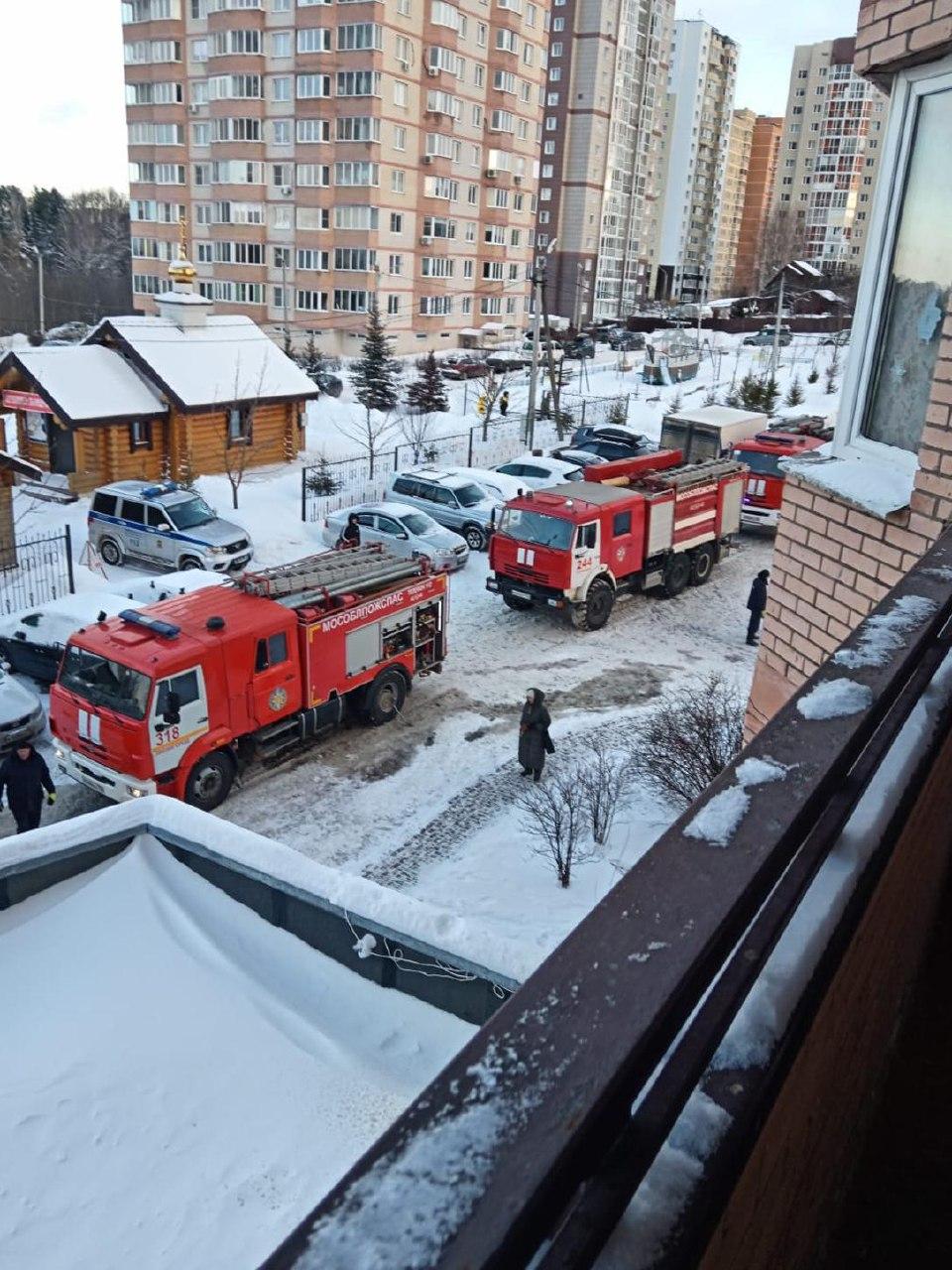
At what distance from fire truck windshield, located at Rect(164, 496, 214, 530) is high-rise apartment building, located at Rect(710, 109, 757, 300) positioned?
335 ft

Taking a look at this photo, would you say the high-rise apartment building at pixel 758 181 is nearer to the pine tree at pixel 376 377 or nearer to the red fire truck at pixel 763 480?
the pine tree at pixel 376 377

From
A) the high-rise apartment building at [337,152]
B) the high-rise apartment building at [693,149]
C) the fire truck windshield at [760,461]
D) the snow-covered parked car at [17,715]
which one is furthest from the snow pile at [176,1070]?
the high-rise apartment building at [693,149]

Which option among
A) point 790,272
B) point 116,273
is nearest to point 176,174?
point 116,273

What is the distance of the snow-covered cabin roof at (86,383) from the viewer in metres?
24.6

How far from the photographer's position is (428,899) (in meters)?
10.1

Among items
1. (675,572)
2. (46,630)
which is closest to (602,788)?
(46,630)

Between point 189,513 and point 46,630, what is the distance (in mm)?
6229

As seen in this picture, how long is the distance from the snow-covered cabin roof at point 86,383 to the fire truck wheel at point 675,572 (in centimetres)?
1426

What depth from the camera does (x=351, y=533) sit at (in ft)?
68.0

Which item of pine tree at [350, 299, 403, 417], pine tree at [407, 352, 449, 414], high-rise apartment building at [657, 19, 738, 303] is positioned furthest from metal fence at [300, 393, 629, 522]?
high-rise apartment building at [657, 19, 738, 303]

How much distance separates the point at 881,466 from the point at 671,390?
4412 centimetres

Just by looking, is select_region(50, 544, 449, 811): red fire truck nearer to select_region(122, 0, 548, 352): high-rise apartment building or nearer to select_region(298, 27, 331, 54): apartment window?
select_region(122, 0, 548, 352): high-rise apartment building

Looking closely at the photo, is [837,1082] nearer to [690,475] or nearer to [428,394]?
[690,475]

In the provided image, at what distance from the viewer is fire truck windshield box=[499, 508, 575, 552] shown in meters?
18.0
